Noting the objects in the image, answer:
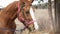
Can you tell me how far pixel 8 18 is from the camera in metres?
2.15

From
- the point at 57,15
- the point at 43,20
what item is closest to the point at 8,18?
the point at 57,15

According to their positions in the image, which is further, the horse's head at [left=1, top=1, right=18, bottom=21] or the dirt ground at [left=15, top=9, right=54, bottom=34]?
the dirt ground at [left=15, top=9, right=54, bottom=34]

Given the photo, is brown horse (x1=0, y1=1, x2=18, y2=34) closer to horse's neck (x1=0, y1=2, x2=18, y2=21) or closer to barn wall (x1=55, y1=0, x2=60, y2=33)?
horse's neck (x1=0, y1=2, x2=18, y2=21)

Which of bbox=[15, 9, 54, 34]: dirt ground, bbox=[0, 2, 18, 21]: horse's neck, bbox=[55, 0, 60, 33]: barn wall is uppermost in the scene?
bbox=[0, 2, 18, 21]: horse's neck

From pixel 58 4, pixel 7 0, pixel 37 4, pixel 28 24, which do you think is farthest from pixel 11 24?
pixel 37 4

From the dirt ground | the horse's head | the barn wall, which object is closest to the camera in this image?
the horse's head

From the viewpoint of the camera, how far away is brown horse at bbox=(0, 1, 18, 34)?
2111 mm

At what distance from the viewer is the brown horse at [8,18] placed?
211 centimetres

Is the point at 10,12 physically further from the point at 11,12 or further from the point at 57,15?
the point at 57,15

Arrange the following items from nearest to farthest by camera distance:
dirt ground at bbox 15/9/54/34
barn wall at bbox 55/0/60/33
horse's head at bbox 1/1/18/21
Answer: horse's head at bbox 1/1/18/21 → barn wall at bbox 55/0/60/33 → dirt ground at bbox 15/9/54/34

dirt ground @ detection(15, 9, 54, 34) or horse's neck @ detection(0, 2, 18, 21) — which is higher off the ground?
horse's neck @ detection(0, 2, 18, 21)

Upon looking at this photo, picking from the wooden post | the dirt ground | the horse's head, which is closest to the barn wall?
the wooden post

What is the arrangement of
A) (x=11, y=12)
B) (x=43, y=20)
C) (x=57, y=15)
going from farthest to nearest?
(x=43, y=20) → (x=57, y=15) → (x=11, y=12)

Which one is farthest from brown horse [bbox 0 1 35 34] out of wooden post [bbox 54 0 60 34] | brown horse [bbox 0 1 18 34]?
wooden post [bbox 54 0 60 34]
